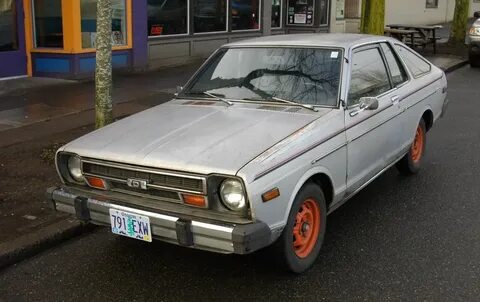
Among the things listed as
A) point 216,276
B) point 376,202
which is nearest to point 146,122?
point 216,276

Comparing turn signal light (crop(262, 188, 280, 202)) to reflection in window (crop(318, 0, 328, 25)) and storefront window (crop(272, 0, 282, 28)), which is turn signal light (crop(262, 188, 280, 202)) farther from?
reflection in window (crop(318, 0, 328, 25))

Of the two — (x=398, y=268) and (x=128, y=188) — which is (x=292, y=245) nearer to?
(x=398, y=268)

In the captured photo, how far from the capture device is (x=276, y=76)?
4762 mm

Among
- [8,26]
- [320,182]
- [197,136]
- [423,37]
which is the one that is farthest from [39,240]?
[423,37]

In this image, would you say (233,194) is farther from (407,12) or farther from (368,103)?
(407,12)

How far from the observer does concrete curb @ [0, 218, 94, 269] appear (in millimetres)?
4230

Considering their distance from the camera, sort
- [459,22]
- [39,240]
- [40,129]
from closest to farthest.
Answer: [39,240]
[40,129]
[459,22]

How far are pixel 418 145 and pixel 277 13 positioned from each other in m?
12.1

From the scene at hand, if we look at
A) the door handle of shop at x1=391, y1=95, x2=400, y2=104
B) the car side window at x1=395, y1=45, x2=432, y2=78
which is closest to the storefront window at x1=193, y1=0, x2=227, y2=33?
the car side window at x1=395, y1=45, x2=432, y2=78

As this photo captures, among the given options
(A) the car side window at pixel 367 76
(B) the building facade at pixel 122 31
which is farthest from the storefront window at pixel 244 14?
(A) the car side window at pixel 367 76

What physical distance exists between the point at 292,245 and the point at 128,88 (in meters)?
7.28

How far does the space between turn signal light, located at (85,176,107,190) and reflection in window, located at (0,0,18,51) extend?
7.19 m

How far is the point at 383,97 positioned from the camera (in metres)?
5.09

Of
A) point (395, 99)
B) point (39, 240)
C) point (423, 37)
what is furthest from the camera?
point (423, 37)
